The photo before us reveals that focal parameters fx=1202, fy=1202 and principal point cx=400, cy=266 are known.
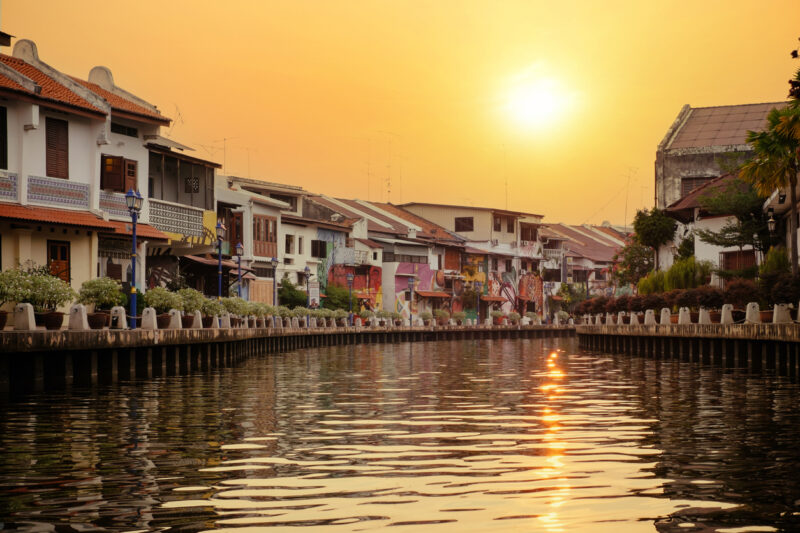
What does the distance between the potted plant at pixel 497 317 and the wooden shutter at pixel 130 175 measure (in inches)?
3033

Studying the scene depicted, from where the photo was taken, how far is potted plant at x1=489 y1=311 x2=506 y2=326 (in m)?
122

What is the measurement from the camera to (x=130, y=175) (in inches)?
1844

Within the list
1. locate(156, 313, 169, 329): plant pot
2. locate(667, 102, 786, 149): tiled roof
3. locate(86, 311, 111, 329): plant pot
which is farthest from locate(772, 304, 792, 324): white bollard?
locate(667, 102, 786, 149): tiled roof

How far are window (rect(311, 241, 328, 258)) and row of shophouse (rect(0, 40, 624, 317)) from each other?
6.5 inches

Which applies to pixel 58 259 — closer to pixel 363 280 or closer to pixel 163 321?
pixel 163 321

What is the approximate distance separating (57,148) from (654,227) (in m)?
39.6

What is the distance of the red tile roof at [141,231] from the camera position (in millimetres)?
43000

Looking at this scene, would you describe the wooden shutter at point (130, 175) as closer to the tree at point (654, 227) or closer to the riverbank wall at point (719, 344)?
the riverbank wall at point (719, 344)

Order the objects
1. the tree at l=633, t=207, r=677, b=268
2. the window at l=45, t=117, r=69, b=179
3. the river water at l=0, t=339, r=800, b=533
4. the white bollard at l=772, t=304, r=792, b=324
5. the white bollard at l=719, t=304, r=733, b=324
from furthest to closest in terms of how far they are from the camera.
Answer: the tree at l=633, t=207, r=677, b=268
the window at l=45, t=117, r=69, b=179
the white bollard at l=719, t=304, r=733, b=324
the white bollard at l=772, t=304, r=792, b=324
the river water at l=0, t=339, r=800, b=533

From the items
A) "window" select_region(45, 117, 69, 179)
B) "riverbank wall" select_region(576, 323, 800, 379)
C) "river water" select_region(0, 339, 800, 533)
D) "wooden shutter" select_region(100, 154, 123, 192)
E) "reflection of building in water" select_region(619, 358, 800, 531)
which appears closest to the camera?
"river water" select_region(0, 339, 800, 533)

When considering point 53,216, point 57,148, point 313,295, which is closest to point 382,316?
point 313,295

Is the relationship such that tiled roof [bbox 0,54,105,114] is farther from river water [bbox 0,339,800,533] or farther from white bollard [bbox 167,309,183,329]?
river water [bbox 0,339,800,533]

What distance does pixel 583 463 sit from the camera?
12.9 metres

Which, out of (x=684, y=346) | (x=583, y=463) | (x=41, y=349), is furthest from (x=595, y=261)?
(x=583, y=463)
